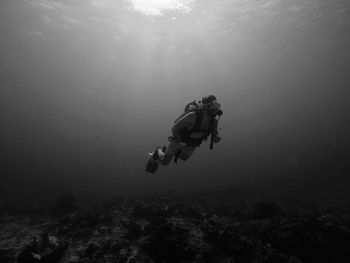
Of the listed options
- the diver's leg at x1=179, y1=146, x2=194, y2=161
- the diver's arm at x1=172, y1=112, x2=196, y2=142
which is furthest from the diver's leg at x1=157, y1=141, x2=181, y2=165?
the diver's arm at x1=172, y1=112, x2=196, y2=142

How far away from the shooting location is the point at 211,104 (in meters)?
5.77

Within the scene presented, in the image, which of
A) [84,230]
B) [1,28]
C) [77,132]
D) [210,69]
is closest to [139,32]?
[1,28]

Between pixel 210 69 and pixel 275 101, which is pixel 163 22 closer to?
pixel 210 69

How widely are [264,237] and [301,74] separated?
69.1 meters

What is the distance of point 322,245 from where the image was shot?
5.39m

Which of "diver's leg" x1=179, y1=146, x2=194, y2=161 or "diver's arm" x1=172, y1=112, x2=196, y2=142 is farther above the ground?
"diver's arm" x1=172, y1=112, x2=196, y2=142

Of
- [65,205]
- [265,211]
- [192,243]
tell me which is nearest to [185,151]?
[192,243]

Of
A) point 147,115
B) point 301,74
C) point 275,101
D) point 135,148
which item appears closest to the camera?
point 135,148

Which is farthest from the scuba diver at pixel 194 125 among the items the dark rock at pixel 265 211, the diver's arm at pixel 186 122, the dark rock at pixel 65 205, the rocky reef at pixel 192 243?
the dark rock at pixel 65 205

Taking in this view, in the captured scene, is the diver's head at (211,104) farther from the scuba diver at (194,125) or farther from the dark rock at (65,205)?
the dark rock at (65,205)

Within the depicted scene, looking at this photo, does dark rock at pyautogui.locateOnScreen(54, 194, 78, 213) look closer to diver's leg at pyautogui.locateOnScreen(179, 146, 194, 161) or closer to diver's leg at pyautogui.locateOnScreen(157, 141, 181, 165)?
diver's leg at pyautogui.locateOnScreen(157, 141, 181, 165)

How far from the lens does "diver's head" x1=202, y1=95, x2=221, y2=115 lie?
18.9 feet

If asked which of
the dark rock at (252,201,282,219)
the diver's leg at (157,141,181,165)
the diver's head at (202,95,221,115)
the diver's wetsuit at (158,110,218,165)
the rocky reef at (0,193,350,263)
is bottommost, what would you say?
the rocky reef at (0,193,350,263)

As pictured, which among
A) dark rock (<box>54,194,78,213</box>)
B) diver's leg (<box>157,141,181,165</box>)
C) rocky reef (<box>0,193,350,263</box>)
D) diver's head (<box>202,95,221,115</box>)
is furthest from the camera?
dark rock (<box>54,194,78,213</box>)
